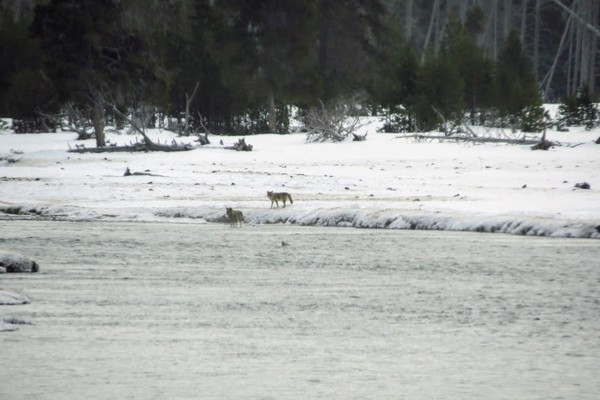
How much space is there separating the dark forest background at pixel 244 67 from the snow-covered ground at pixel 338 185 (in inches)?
179

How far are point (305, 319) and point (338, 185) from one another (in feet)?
46.4

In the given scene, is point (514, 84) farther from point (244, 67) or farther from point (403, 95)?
point (244, 67)

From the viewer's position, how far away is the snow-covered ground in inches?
734

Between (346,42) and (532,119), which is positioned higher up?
(346,42)

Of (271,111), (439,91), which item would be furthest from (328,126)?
(271,111)

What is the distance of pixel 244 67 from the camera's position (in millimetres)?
49438

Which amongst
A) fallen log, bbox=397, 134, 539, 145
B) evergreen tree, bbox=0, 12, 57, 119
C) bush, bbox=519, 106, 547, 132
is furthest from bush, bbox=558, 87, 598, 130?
evergreen tree, bbox=0, 12, 57, 119

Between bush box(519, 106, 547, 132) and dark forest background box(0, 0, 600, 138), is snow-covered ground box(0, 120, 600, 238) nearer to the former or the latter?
bush box(519, 106, 547, 132)

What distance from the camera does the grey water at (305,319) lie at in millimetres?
7246

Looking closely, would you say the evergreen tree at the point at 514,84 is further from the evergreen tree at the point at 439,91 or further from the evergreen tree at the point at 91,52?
the evergreen tree at the point at 91,52

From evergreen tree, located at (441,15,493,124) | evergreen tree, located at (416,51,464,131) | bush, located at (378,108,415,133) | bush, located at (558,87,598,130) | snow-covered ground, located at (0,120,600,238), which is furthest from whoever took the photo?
evergreen tree, located at (441,15,493,124)

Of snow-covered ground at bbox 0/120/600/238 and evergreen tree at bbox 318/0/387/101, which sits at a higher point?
evergreen tree at bbox 318/0/387/101

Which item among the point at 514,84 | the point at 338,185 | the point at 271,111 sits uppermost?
the point at 514,84

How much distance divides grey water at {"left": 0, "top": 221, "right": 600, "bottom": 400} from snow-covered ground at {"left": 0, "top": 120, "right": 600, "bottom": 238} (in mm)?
2120
